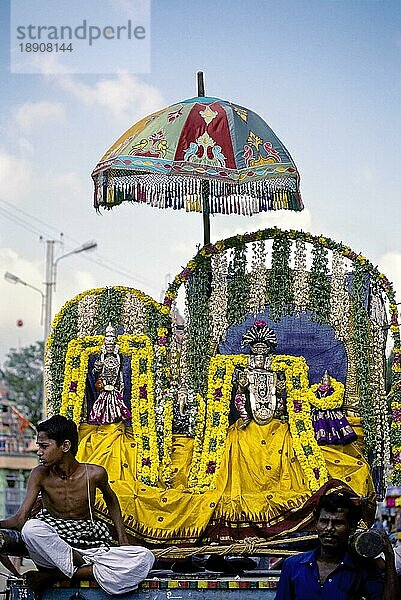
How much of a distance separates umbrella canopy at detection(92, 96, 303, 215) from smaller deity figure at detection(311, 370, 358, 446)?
1860 millimetres

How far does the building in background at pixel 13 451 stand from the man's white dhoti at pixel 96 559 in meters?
25.0

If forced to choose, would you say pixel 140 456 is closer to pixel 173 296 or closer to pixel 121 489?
pixel 121 489

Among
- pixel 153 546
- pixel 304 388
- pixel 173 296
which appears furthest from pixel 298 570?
pixel 173 296

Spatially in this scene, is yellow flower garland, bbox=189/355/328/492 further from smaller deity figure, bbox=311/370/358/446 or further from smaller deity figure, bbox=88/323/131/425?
smaller deity figure, bbox=88/323/131/425

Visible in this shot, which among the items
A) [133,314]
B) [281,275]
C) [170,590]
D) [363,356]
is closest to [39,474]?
[170,590]

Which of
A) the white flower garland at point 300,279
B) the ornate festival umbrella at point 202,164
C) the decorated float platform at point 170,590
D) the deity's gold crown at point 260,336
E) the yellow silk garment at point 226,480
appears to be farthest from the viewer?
the white flower garland at point 300,279

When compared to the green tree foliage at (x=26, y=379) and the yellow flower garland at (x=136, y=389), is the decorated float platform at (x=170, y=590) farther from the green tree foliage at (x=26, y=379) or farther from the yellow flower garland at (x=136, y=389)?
the green tree foliage at (x=26, y=379)

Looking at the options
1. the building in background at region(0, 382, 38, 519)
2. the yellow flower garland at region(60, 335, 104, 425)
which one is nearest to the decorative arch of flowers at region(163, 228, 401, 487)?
the yellow flower garland at region(60, 335, 104, 425)

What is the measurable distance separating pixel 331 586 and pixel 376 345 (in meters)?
4.96

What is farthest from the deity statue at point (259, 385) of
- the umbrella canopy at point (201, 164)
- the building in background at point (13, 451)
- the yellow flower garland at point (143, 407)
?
the building in background at point (13, 451)

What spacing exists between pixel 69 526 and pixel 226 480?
2.53 metres

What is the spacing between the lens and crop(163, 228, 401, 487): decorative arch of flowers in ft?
30.5

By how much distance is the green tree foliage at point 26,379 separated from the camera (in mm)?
36188

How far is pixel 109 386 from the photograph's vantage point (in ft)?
30.7
